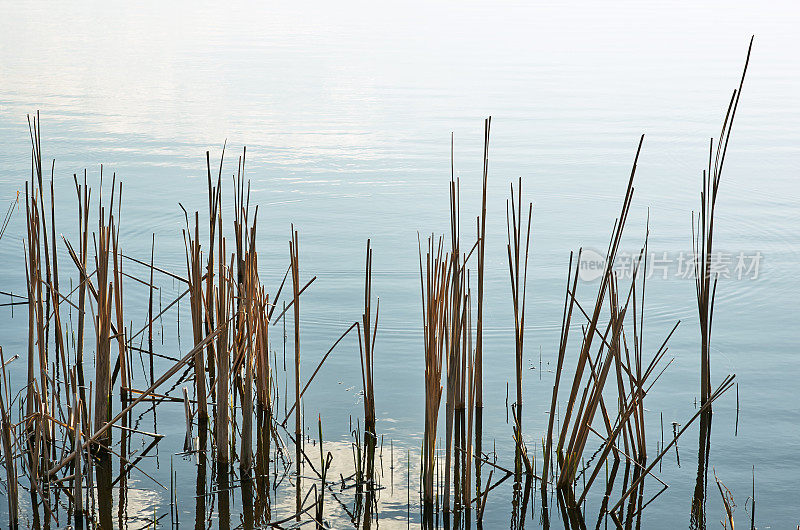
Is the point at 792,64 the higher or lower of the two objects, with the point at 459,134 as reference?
higher

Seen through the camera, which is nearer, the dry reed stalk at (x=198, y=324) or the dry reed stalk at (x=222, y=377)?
the dry reed stalk at (x=222, y=377)

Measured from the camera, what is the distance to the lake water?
148 inches

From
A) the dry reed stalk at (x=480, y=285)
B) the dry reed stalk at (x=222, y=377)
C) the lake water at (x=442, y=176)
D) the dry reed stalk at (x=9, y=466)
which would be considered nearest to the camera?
the dry reed stalk at (x=9, y=466)

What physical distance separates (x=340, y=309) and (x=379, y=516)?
2211 millimetres

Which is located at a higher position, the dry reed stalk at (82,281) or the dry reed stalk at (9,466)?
the dry reed stalk at (82,281)

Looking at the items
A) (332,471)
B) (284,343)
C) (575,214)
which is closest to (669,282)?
(575,214)

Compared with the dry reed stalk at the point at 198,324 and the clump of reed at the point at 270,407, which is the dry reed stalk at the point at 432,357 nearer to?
the clump of reed at the point at 270,407

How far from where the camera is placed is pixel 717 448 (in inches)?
138

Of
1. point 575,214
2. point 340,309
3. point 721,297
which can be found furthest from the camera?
point 575,214

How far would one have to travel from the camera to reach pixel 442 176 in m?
8.05

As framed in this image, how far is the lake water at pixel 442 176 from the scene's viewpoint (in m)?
3.75

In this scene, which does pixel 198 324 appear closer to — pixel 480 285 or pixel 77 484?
pixel 77 484

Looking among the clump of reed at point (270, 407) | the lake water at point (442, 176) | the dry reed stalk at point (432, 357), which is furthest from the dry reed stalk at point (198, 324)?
the dry reed stalk at point (432, 357)

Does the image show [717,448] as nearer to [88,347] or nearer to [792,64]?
[88,347]
